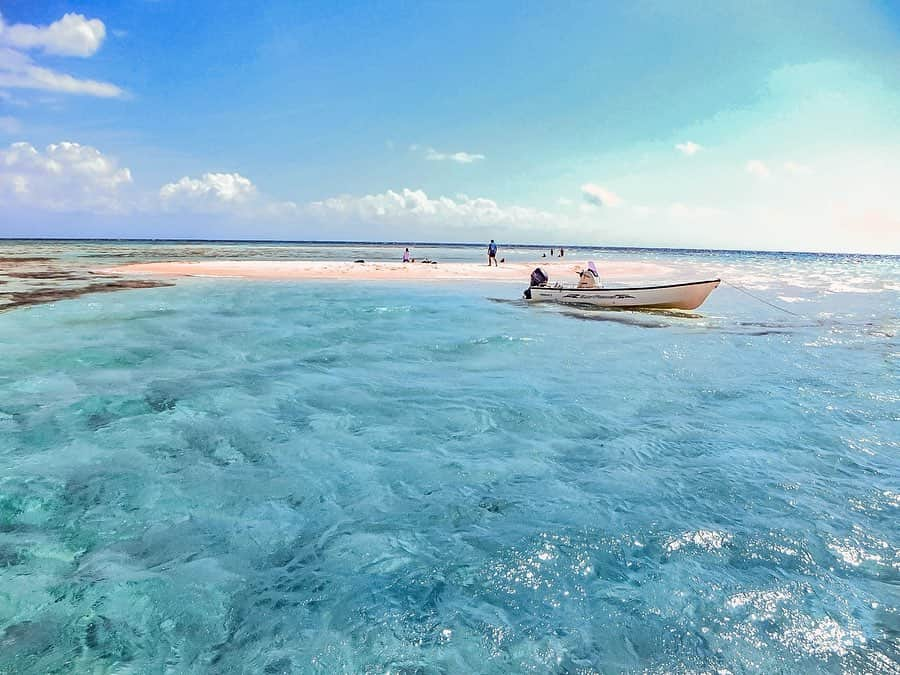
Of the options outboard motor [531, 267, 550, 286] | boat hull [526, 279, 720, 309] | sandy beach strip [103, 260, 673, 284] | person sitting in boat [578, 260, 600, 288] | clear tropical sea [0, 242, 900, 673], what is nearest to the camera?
clear tropical sea [0, 242, 900, 673]

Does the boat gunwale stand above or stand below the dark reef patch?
above

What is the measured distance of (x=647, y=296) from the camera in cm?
2619

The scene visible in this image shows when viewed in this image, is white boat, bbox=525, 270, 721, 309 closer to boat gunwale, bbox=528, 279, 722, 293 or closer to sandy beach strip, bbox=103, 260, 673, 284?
boat gunwale, bbox=528, 279, 722, 293

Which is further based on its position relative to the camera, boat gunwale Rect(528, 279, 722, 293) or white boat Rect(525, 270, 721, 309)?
white boat Rect(525, 270, 721, 309)

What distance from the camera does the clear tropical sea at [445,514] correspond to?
5.01m

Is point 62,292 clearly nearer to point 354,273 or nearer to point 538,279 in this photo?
point 354,273

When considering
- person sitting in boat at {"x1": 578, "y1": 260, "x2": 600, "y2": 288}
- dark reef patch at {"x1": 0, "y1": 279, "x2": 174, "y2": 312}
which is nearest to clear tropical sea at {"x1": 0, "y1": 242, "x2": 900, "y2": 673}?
person sitting in boat at {"x1": 578, "y1": 260, "x2": 600, "y2": 288}

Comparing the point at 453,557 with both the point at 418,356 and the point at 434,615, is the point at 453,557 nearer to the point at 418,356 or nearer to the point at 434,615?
the point at 434,615

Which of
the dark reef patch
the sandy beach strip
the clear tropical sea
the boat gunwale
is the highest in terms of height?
the boat gunwale

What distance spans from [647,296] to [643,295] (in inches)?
8.0

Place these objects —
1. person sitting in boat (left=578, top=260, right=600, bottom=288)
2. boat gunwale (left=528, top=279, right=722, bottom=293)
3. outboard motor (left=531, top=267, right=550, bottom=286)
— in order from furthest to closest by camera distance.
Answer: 1. outboard motor (left=531, top=267, right=550, bottom=286)
2. person sitting in boat (left=578, top=260, right=600, bottom=288)
3. boat gunwale (left=528, top=279, right=722, bottom=293)

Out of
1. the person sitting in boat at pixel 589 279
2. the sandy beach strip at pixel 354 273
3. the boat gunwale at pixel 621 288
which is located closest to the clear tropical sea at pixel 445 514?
the boat gunwale at pixel 621 288

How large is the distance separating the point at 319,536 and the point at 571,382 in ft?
29.3

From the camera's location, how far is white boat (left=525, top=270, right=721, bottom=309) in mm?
25734
